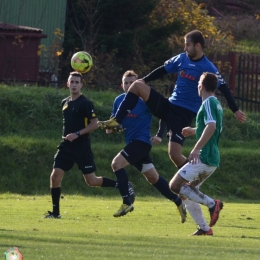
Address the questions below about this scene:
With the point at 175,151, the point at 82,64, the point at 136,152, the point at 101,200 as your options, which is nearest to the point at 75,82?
the point at 136,152

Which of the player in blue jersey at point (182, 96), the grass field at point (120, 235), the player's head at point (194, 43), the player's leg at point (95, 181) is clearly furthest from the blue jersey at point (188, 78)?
the player's leg at point (95, 181)

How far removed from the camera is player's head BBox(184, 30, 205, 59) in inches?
420

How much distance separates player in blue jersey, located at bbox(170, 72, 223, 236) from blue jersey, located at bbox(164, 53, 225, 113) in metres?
1.68

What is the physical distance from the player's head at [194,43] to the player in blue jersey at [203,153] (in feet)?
5.09

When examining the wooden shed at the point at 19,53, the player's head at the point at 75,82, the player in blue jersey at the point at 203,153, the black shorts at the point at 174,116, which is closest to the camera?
the player in blue jersey at the point at 203,153

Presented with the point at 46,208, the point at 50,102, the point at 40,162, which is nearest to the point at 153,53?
the point at 50,102

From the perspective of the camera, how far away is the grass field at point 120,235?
7.24m

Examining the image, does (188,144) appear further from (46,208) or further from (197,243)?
(197,243)

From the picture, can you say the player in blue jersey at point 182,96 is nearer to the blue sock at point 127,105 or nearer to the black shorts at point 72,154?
the blue sock at point 127,105

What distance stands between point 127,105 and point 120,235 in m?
2.27

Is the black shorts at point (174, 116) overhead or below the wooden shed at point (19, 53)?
overhead

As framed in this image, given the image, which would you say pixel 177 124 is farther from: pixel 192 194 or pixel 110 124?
pixel 192 194

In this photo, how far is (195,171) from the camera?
30.0 ft

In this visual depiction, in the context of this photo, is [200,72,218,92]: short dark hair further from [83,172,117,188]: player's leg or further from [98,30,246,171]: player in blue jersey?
[83,172,117,188]: player's leg
